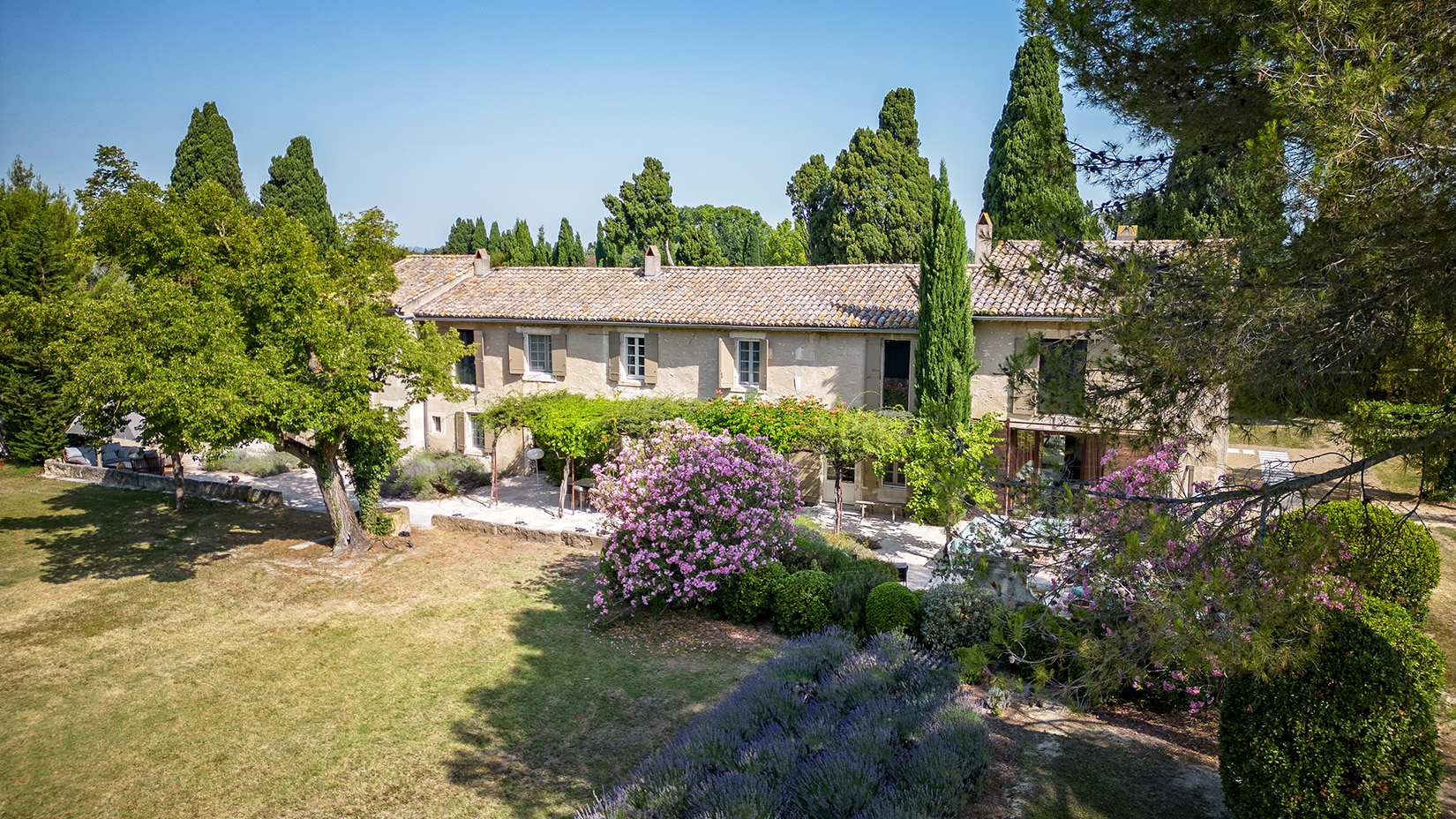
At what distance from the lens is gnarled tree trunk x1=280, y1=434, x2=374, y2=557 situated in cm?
1478

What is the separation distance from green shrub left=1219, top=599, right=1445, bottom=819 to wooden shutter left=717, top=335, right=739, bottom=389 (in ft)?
49.9

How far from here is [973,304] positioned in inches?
700

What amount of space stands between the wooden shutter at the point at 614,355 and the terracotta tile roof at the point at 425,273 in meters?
6.84

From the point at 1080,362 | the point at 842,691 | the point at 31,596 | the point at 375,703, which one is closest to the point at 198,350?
the point at 31,596

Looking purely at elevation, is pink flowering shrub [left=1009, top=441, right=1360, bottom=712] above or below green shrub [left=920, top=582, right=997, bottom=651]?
above

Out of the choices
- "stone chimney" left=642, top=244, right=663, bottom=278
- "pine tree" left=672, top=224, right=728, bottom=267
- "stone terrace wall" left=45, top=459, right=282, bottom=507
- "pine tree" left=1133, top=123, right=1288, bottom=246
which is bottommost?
"stone terrace wall" left=45, top=459, right=282, bottom=507

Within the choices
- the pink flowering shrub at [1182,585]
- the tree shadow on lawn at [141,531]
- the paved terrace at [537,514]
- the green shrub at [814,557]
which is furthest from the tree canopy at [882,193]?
the pink flowering shrub at [1182,585]

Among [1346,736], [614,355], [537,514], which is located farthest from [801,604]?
[614,355]

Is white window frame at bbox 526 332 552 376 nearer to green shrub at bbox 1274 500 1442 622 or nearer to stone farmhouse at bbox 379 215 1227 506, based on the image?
stone farmhouse at bbox 379 215 1227 506

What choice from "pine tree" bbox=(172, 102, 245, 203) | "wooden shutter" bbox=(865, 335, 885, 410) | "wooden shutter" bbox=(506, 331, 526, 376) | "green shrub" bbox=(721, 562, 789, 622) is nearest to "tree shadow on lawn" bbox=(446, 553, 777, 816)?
"green shrub" bbox=(721, 562, 789, 622)

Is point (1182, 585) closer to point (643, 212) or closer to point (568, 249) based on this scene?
point (643, 212)

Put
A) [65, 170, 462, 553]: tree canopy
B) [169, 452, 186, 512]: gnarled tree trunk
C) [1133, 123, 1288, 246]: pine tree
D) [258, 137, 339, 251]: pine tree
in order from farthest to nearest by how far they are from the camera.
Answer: [258, 137, 339, 251]: pine tree → [169, 452, 186, 512]: gnarled tree trunk → [65, 170, 462, 553]: tree canopy → [1133, 123, 1288, 246]: pine tree

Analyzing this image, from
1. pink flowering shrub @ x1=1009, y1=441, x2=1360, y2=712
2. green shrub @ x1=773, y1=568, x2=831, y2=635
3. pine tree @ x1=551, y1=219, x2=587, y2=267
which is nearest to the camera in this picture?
pink flowering shrub @ x1=1009, y1=441, x2=1360, y2=712

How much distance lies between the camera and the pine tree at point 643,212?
1645 inches
